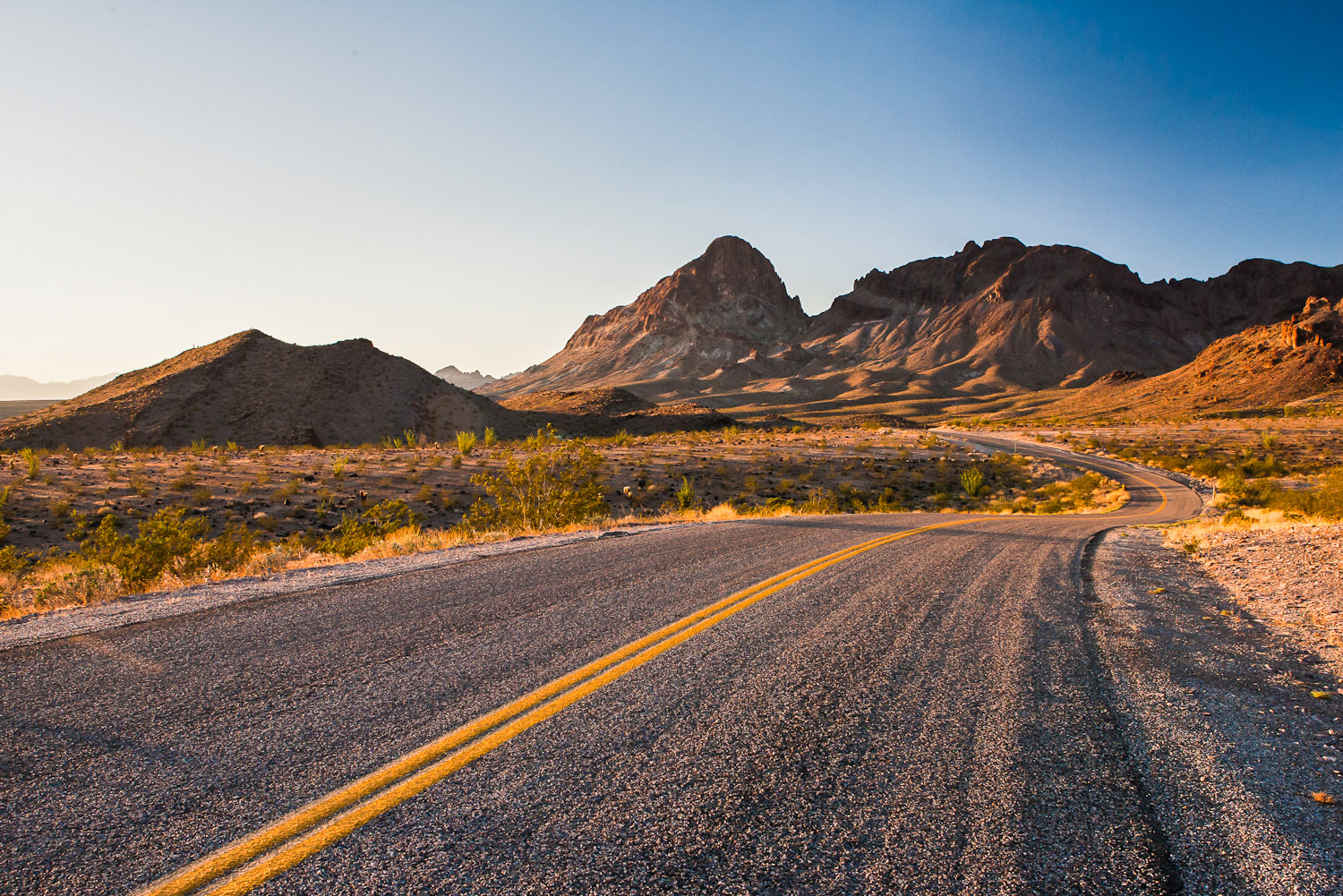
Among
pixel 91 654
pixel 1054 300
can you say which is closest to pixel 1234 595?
pixel 91 654

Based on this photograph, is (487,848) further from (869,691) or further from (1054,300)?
(1054,300)

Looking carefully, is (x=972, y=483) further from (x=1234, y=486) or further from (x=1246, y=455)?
(x=1246, y=455)

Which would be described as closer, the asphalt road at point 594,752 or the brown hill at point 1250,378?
the asphalt road at point 594,752

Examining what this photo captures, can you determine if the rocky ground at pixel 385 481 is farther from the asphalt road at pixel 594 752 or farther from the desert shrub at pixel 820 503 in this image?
the asphalt road at pixel 594 752

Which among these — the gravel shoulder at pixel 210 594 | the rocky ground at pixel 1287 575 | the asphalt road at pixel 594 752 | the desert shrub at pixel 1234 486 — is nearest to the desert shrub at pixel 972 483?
the desert shrub at pixel 1234 486

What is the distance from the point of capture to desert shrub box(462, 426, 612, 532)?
13500 millimetres

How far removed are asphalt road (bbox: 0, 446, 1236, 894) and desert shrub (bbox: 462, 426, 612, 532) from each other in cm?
778

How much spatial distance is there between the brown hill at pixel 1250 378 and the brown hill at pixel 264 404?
8367 centimetres

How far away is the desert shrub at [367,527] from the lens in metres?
9.85

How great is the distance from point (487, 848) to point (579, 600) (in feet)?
11.3

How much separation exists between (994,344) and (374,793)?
7236 inches

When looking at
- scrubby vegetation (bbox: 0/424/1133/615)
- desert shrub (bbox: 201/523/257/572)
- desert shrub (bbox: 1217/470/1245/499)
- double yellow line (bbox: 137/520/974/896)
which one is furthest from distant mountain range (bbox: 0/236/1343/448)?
double yellow line (bbox: 137/520/974/896)

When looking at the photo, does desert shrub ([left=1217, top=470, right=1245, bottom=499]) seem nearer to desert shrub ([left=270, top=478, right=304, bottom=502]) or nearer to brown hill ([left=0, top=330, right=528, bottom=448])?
desert shrub ([left=270, top=478, right=304, bottom=502])

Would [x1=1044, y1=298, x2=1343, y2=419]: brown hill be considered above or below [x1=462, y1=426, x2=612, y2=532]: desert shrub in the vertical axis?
above
